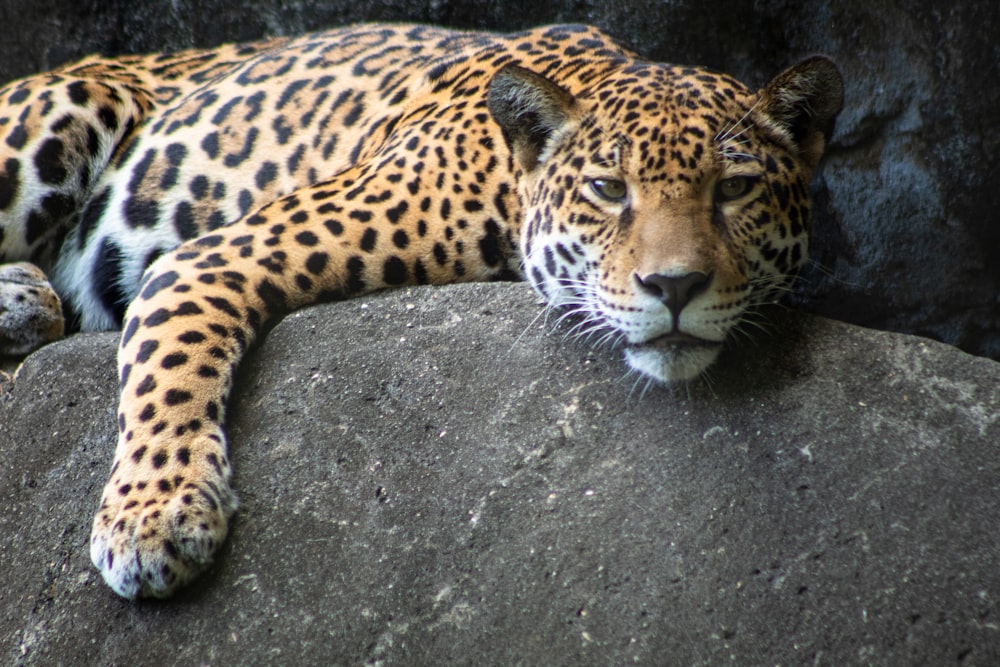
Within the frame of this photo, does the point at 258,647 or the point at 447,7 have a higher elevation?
the point at 447,7

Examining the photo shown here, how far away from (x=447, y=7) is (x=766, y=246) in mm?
3492

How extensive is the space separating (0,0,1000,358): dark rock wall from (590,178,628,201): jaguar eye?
196 centimetres

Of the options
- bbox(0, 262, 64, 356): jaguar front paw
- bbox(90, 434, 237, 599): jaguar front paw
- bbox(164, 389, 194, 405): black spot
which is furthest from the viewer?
bbox(0, 262, 64, 356): jaguar front paw

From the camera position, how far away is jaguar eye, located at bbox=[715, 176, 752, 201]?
413cm

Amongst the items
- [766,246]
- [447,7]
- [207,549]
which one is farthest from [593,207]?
[447,7]

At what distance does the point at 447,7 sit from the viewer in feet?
22.5

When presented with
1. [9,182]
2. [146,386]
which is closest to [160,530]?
[146,386]

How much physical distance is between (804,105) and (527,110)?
1.17 metres

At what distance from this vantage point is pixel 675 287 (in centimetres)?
374

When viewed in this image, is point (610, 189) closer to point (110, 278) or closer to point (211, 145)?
point (211, 145)

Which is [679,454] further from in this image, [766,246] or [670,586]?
[766,246]

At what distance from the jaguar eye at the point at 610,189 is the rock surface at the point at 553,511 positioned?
0.59m

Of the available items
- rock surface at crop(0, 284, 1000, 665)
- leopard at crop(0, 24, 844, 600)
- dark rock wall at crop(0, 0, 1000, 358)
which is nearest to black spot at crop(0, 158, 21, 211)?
leopard at crop(0, 24, 844, 600)

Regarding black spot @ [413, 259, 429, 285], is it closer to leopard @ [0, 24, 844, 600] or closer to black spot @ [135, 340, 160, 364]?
leopard @ [0, 24, 844, 600]
